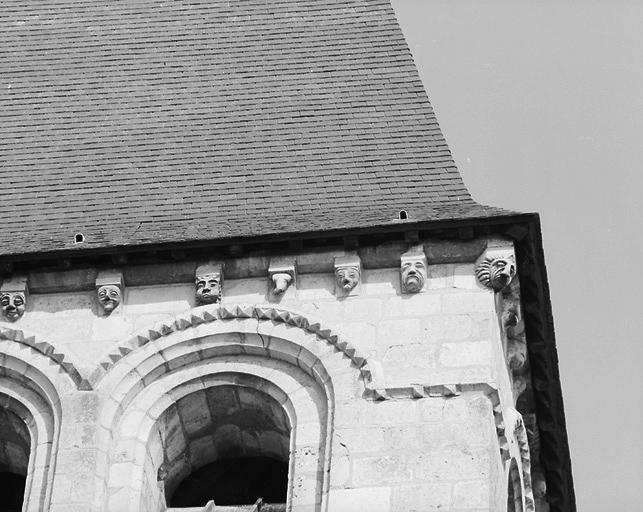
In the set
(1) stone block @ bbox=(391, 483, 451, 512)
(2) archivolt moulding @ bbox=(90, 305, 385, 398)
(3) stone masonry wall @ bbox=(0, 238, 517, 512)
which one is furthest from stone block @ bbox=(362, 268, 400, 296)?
(1) stone block @ bbox=(391, 483, 451, 512)

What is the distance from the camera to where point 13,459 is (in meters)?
18.3

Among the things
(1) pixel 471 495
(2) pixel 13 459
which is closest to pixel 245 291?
(2) pixel 13 459

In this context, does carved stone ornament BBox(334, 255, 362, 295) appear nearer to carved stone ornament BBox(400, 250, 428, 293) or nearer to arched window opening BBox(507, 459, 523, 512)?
carved stone ornament BBox(400, 250, 428, 293)

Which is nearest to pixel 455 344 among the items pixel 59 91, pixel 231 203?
pixel 231 203

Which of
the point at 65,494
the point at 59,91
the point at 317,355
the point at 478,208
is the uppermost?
the point at 59,91

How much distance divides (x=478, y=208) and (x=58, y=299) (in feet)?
9.77

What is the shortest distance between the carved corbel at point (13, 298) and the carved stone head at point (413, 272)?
2614mm

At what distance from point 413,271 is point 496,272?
561 mm

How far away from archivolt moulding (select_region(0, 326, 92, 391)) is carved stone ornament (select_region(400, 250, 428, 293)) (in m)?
2.25

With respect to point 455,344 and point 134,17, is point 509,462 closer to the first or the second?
point 455,344

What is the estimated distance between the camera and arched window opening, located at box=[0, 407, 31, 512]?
705 inches

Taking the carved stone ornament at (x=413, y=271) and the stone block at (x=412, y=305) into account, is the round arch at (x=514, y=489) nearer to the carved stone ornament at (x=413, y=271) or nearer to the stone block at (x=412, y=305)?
the stone block at (x=412, y=305)

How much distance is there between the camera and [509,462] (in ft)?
58.6

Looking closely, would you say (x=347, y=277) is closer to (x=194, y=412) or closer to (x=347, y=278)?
(x=347, y=278)
